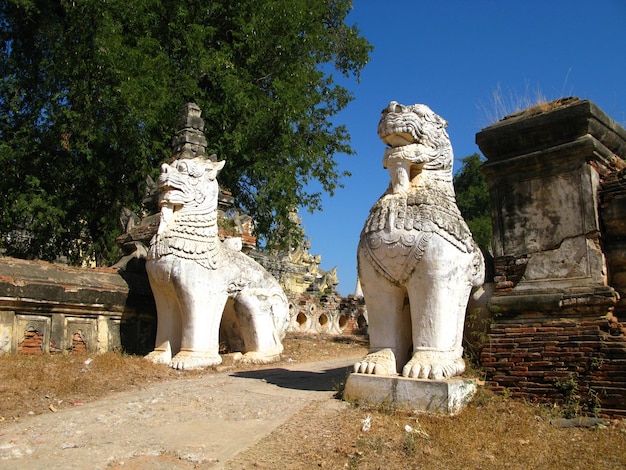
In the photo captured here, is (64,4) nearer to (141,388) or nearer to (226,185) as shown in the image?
(226,185)

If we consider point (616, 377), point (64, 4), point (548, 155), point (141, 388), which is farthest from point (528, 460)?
point (64, 4)

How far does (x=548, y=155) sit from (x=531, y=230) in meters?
0.67

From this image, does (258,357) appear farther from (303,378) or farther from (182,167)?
(182,167)

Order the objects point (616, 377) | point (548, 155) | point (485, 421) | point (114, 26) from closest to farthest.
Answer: point (485, 421) → point (616, 377) → point (548, 155) → point (114, 26)

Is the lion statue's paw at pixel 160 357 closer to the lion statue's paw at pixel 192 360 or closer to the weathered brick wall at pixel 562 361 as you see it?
the lion statue's paw at pixel 192 360

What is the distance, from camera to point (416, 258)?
14.4ft

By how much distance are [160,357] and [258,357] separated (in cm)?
126

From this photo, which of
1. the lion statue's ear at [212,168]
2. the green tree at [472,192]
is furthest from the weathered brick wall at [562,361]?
the green tree at [472,192]

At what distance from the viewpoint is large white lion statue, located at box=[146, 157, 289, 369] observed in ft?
22.2

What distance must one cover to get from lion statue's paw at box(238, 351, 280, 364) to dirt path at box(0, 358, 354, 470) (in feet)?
5.94

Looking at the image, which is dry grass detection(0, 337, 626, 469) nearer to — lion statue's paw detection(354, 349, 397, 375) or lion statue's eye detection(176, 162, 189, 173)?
lion statue's paw detection(354, 349, 397, 375)

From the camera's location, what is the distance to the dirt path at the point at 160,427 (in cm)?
327

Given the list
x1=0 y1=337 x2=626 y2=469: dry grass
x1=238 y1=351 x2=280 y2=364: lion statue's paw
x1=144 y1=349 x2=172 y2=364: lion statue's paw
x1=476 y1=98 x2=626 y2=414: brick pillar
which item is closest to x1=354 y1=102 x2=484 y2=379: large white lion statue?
x1=0 y1=337 x2=626 y2=469: dry grass

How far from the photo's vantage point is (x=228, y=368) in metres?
6.84
